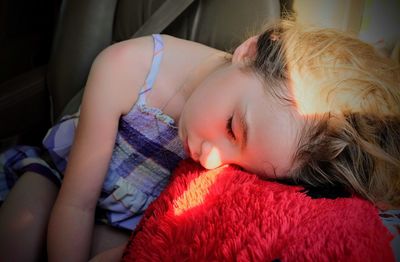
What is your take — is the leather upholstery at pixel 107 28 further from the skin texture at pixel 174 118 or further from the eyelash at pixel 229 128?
the eyelash at pixel 229 128

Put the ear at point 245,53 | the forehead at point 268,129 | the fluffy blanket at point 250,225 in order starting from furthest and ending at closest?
the ear at point 245,53 → the forehead at point 268,129 → the fluffy blanket at point 250,225

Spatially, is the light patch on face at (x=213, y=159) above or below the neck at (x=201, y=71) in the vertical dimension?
below

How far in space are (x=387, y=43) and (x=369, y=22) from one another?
0.06 metres

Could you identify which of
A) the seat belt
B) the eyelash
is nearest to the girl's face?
the eyelash

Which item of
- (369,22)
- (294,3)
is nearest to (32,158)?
(294,3)

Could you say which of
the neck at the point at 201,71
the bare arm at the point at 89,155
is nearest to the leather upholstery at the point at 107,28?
the neck at the point at 201,71

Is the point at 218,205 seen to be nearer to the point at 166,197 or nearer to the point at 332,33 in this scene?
the point at 166,197

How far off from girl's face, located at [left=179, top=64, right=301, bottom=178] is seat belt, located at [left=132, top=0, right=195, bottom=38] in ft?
0.94

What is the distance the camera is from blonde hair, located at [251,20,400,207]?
0.76 m

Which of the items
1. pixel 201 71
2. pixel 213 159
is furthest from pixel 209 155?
pixel 201 71

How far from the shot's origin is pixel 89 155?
2.94ft

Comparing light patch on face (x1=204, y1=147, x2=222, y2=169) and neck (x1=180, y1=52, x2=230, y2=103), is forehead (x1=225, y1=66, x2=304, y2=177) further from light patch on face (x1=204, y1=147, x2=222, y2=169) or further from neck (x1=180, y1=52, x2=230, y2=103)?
neck (x1=180, y1=52, x2=230, y2=103)

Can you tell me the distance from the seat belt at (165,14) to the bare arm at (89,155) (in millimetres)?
172

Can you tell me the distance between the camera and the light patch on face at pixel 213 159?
79 centimetres
